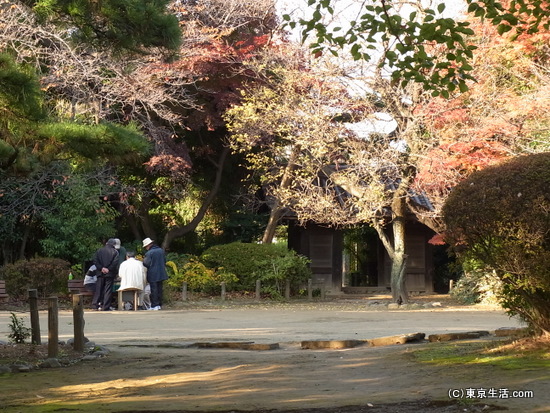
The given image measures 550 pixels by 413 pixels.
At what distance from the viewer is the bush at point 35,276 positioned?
21.5 m

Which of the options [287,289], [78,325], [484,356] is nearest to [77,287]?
[287,289]

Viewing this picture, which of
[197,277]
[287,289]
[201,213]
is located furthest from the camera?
[201,213]

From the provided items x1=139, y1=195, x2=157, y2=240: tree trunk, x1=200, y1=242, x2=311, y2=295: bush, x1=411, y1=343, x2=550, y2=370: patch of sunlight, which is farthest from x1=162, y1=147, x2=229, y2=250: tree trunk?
x1=411, y1=343, x2=550, y2=370: patch of sunlight

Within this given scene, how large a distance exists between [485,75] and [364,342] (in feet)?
36.4

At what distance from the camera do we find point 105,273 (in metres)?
19.8

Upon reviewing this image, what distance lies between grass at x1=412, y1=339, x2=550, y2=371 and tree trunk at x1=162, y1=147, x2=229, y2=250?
63.7ft

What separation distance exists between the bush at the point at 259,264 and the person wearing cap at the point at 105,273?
234 inches

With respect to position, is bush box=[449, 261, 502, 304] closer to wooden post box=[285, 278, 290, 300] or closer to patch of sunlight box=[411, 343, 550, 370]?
wooden post box=[285, 278, 290, 300]

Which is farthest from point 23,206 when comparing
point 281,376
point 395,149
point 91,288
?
point 281,376

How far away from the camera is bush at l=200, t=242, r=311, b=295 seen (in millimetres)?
25188

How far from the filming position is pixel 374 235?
33094 millimetres

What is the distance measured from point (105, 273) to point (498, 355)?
526 inches

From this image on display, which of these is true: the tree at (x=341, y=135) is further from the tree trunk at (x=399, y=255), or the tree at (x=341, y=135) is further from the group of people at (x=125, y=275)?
the group of people at (x=125, y=275)

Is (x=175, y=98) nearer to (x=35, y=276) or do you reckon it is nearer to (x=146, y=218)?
(x=146, y=218)
